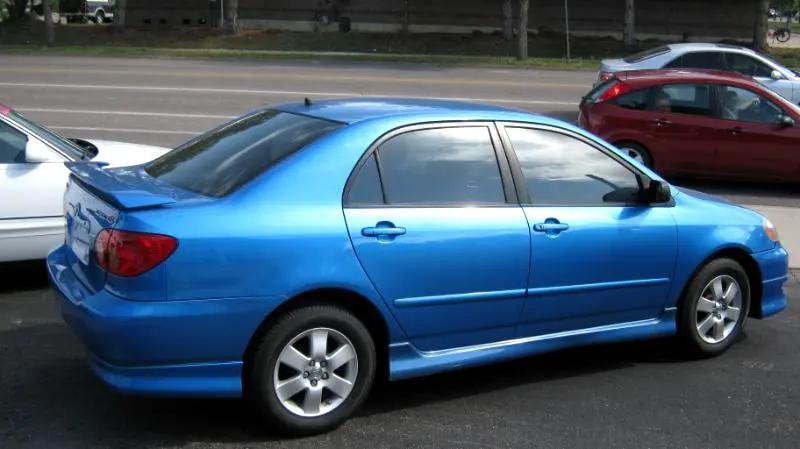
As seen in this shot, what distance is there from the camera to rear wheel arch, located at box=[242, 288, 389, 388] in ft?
14.2

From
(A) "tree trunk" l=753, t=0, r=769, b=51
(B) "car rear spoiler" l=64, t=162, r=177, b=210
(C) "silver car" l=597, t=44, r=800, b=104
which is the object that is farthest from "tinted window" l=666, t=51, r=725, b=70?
(A) "tree trunk" l=753, t=0, r=769, b=51

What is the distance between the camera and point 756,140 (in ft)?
38.6

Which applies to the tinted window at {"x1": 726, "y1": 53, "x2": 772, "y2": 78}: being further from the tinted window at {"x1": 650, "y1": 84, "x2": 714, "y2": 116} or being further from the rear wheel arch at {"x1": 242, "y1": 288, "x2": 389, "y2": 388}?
the rear wheel arch at {"x1": 242, "y1": 288, "x2": 389, "y2": 388}

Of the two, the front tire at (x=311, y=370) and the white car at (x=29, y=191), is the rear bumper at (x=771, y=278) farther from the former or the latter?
the white car at (x=29, y=191)

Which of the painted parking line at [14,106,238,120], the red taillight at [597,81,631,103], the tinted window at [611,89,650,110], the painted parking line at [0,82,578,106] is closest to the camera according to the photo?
the tinted window at [611,89,650,110]

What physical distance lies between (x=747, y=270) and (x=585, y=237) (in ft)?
4.95

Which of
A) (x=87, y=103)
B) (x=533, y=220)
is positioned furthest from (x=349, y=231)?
(x=87, y=103)

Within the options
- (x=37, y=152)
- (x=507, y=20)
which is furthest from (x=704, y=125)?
(x=507, y=20)

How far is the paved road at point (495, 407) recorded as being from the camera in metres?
4.50

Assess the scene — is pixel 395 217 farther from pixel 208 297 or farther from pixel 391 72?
pixel 391 72

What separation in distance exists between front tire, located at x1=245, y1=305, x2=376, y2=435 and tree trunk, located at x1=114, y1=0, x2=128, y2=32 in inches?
1781

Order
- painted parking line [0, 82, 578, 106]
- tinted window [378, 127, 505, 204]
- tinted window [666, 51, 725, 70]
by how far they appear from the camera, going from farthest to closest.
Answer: painted parking line [0, 82, 578, 106], tinted window [666, 51, 725, 70], tinted window [378, 127, 505, 204]

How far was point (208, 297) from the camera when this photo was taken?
416 centimetres

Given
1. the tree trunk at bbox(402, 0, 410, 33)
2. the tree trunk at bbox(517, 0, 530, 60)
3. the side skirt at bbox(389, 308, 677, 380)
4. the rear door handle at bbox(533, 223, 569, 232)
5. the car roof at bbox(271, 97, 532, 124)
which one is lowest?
the side skirt at bbox(389, 308, 677, 380)
